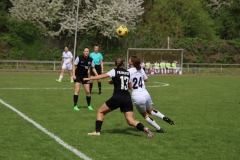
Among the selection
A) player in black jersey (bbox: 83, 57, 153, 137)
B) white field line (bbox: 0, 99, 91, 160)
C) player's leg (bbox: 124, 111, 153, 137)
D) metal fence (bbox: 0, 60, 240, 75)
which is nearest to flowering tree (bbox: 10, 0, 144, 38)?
metal fence (bbox: 0, 60, 240, 75)

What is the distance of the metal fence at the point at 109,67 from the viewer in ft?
133

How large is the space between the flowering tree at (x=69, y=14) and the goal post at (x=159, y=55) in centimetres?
359

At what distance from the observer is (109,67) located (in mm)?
41906

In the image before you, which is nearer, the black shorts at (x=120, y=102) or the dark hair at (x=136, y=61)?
the black shorts at (x=120, y=102)

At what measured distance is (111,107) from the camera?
981 centimetres

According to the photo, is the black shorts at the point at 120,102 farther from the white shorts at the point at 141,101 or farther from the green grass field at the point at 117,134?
the green grass field at the point at 117,134

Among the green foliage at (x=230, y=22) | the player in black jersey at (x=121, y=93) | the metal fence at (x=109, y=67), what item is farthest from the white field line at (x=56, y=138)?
the green foliage at (x=230, y=22)

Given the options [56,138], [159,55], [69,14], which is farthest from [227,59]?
[56,138]

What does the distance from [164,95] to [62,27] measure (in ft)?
89.2

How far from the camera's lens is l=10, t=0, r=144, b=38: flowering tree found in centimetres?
4625

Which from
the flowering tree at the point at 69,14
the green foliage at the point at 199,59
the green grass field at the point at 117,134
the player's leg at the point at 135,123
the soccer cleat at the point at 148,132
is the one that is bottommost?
the green grass field at the point at 117,134

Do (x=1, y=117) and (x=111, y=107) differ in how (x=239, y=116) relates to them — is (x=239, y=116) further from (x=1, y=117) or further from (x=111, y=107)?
(x=1, y=117)

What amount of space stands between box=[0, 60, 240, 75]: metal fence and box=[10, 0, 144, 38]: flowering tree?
18.2ft

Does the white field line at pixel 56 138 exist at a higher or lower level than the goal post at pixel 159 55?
lower
